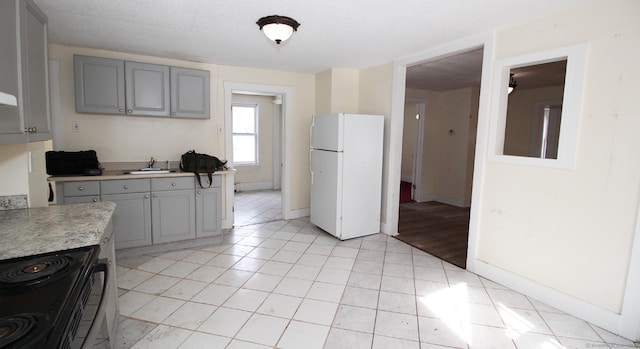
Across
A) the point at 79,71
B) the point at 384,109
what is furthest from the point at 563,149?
the point at 79,71

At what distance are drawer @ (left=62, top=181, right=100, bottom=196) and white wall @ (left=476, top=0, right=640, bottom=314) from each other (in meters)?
3.97

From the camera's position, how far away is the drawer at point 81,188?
2.96 meters

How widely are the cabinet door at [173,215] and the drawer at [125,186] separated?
13 centimetres

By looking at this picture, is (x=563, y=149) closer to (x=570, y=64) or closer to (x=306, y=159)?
(x=570, y=64)

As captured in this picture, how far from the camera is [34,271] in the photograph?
3.76 ft

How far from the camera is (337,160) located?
3.75 metres

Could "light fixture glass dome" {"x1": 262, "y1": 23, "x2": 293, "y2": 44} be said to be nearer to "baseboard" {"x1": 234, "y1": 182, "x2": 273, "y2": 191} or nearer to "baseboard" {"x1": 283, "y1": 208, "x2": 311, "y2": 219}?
"baseboard" {"x1": 283, "y1": 208, "x2": 311, "y2": 219}

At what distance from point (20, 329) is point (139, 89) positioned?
3.31 metres

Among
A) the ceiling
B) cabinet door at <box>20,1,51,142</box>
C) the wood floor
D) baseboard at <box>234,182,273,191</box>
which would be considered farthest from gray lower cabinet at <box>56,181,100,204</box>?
baseboard at <box>234,182,273,191</box>

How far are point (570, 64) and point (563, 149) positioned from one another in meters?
0.63

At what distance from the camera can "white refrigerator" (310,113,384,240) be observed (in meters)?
3.76

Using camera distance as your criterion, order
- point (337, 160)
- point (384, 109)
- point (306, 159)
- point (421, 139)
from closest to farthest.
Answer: point (337, 160) → point (384, 109) → point (306, 159) → point (421, 139)

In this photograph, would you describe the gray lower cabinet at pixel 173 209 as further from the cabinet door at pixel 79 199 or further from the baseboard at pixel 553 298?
the baseboard at pixel 553 298

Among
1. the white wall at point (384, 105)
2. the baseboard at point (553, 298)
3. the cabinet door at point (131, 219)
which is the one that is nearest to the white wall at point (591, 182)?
the baseboard at point (553, 298)
